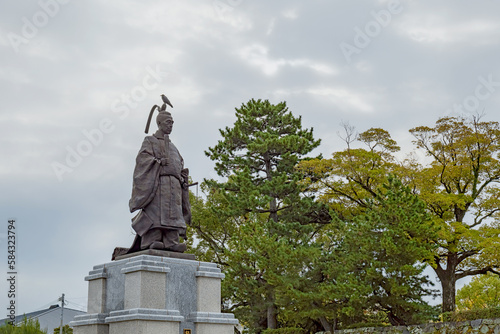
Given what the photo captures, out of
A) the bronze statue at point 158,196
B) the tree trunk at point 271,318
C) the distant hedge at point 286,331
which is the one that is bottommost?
the distant hedge at point 286,331

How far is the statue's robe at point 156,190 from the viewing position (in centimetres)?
977

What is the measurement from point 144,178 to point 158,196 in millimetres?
381

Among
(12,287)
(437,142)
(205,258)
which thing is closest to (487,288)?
(437,142)

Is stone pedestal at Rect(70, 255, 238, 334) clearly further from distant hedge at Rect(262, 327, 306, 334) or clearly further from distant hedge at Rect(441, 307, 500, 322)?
distant hedge at Rect(262, 327, 306, 334)

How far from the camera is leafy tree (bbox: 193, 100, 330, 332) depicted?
19.9 meters

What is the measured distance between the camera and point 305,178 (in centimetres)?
2327

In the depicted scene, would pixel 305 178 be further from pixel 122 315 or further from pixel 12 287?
pixel 122 315

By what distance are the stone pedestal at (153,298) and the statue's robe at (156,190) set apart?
0.67 meters

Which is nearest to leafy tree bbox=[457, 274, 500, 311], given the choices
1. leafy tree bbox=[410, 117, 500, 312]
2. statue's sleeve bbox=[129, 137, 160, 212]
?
leafy tree bbox=[410, 117, 500, 312]

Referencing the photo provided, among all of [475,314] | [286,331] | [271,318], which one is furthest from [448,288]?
[271,318]

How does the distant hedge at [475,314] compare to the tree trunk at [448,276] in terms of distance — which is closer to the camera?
the distant hedge at [475,314]

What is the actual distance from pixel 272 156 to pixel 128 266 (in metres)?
15.5

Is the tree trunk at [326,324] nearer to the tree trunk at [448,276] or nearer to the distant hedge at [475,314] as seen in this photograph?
the tree trunk at [448,276]

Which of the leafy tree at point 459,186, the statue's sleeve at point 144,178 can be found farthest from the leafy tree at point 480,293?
the statue's sleeve at point 144,178
